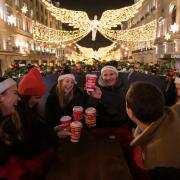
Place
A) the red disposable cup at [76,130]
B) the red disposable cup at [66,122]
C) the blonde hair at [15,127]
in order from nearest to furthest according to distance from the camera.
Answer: the blonde hair at [15,127] < the red disposable cup at [76,130] < the red disposable cup at [66,122]

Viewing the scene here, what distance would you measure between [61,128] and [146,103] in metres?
1.56

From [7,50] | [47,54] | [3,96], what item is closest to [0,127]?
[3,96]

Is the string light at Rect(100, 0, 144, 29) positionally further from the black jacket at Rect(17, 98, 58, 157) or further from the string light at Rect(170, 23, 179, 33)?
the string light at Rect(170, 23, 179, 33)

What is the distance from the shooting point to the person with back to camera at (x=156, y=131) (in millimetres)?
2406

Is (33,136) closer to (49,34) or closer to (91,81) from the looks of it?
(91,81)

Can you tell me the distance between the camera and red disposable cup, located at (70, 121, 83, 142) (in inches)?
133

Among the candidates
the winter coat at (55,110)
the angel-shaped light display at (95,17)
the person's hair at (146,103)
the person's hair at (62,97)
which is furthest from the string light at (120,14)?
the person's hair at (146,103)

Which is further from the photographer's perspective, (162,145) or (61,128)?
(61,128)

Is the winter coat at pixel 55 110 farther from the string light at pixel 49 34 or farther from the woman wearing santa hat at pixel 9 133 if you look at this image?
the string light at pixel 49 34

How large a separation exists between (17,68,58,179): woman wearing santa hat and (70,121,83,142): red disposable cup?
0.75 ft

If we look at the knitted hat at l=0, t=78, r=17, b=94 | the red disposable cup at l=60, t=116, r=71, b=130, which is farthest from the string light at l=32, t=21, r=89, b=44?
the knitted hat at l=0, t=78, r=17, b=94

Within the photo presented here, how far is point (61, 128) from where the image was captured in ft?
12.1

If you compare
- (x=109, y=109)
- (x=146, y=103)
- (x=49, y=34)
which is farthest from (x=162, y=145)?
(x=49, y=34)

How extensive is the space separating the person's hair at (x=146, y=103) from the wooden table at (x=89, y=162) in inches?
23.4
